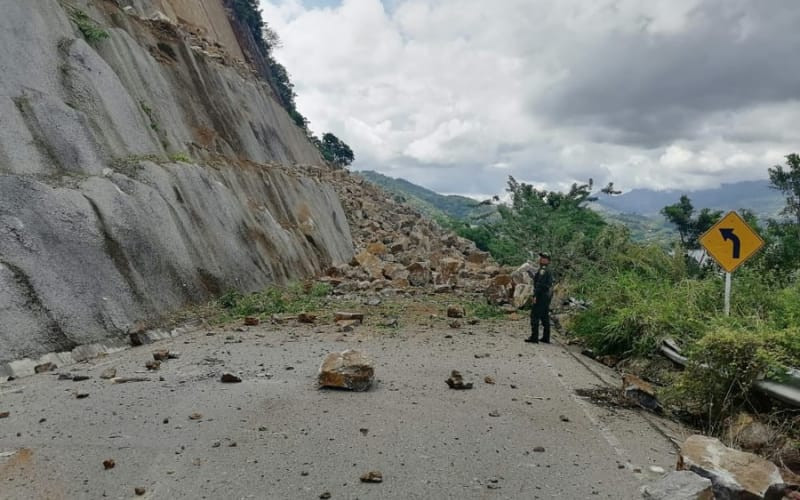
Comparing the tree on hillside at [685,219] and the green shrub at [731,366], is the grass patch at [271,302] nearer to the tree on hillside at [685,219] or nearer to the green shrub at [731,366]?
the green shrub at [731,366]

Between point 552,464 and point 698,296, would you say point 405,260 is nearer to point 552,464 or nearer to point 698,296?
point 698,296

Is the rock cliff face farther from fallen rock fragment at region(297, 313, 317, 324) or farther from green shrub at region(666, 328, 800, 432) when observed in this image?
green shrub at region(666, 328, 800, 432)

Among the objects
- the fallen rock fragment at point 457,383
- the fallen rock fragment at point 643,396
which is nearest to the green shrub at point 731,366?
the fallen rock fragment at point 643,396

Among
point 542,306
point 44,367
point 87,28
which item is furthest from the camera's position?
point 87,28

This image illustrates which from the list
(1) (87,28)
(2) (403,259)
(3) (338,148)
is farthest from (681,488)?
(3) (338,148)

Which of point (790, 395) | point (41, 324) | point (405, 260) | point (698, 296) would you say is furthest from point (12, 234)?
point (405, 260)

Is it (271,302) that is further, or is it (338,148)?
(338,148)

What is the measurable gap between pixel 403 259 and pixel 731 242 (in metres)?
14.6

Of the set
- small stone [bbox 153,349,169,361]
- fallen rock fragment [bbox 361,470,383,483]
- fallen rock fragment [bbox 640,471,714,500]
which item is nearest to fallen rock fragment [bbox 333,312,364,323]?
small stone [bbox 153,349,169,361]

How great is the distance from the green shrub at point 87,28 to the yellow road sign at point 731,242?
13.5 metres

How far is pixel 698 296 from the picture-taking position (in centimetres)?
960

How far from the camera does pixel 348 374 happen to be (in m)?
6.52

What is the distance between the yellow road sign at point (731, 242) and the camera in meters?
8.73

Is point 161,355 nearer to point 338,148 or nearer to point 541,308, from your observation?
point 541,308
